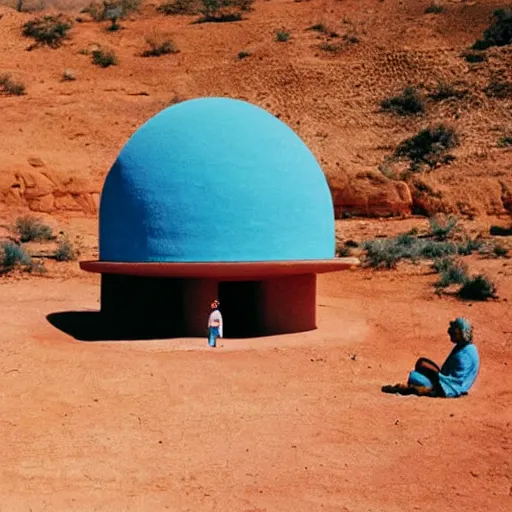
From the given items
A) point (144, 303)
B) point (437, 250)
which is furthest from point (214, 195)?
point (437, 250)

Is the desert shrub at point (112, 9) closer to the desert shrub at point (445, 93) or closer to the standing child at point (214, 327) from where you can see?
the desert shrub at point (445, 93)

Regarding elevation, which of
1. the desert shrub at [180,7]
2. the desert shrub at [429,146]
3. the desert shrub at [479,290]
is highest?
the desert shrub at [180,7]

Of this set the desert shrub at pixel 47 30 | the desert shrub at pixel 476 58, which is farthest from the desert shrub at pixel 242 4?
the desert shrub at pixel 476 58

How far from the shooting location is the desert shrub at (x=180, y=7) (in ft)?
163

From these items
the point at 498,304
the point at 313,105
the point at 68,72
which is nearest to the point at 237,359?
the point at 498,304

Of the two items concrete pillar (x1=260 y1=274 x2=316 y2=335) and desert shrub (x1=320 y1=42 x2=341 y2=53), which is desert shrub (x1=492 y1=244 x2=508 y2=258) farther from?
desert shrub (x1=320 y1=42 x2=341 y2=53)

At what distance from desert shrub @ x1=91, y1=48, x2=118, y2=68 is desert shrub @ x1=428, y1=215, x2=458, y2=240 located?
1913 centimetres

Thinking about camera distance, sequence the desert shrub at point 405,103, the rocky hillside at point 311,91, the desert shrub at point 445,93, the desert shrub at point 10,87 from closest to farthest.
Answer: the rocky hillside at point 311,91 → the desert shrub at point 10,87 → the desert shrub at point 405,103 → the desert shrub at point 445,93

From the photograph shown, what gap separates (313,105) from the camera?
38.4 metres

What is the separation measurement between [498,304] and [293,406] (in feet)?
26.4

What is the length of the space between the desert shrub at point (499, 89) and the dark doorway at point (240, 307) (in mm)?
23269

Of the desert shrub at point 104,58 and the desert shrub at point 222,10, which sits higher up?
the desert shrub at point 222,10

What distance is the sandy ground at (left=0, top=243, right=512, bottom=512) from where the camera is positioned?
835cm

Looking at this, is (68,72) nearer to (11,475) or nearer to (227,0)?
(227,0)
